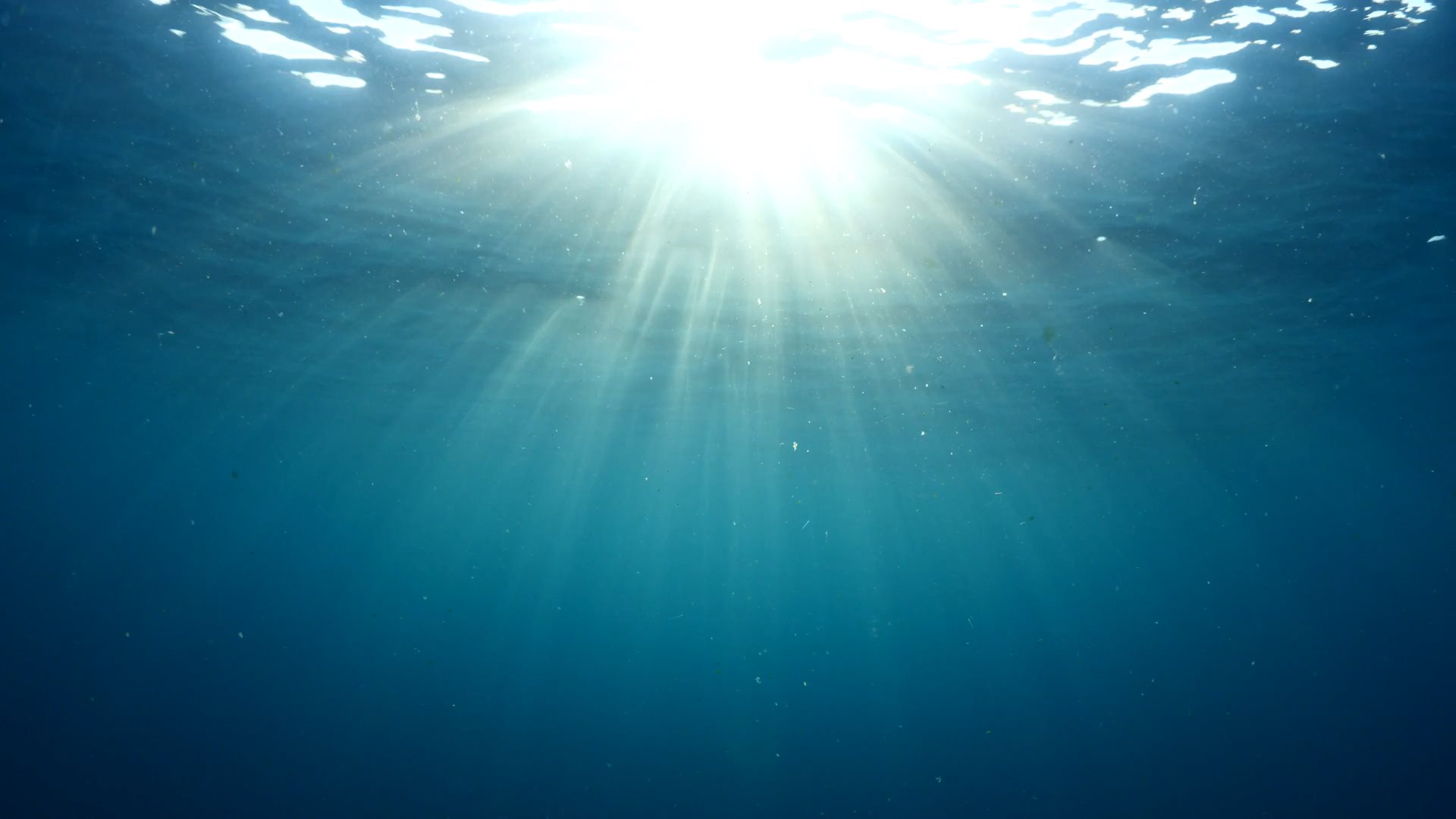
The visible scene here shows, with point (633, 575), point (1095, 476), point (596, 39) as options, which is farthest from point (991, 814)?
point (633, 575)

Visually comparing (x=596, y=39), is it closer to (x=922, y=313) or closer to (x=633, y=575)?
(x=922, y=313)

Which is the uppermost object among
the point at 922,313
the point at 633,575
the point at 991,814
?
the point at 922,313

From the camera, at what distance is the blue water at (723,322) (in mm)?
9578

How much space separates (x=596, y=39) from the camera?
29.0 ft

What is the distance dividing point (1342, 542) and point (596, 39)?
108893mm

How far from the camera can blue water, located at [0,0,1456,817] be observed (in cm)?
958

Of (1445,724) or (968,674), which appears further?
(968,674)

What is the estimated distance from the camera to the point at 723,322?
752 inches

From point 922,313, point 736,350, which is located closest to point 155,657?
point 736,350

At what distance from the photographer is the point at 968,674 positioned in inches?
2484

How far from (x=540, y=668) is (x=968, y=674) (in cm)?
3571

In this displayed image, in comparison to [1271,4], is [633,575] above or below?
below

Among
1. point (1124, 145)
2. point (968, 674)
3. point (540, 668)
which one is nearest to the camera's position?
point (1124, 145)

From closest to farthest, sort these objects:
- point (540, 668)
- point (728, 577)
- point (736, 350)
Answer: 1. point (736, 350)
2. point (540, 668)
3. point (728, 577)
